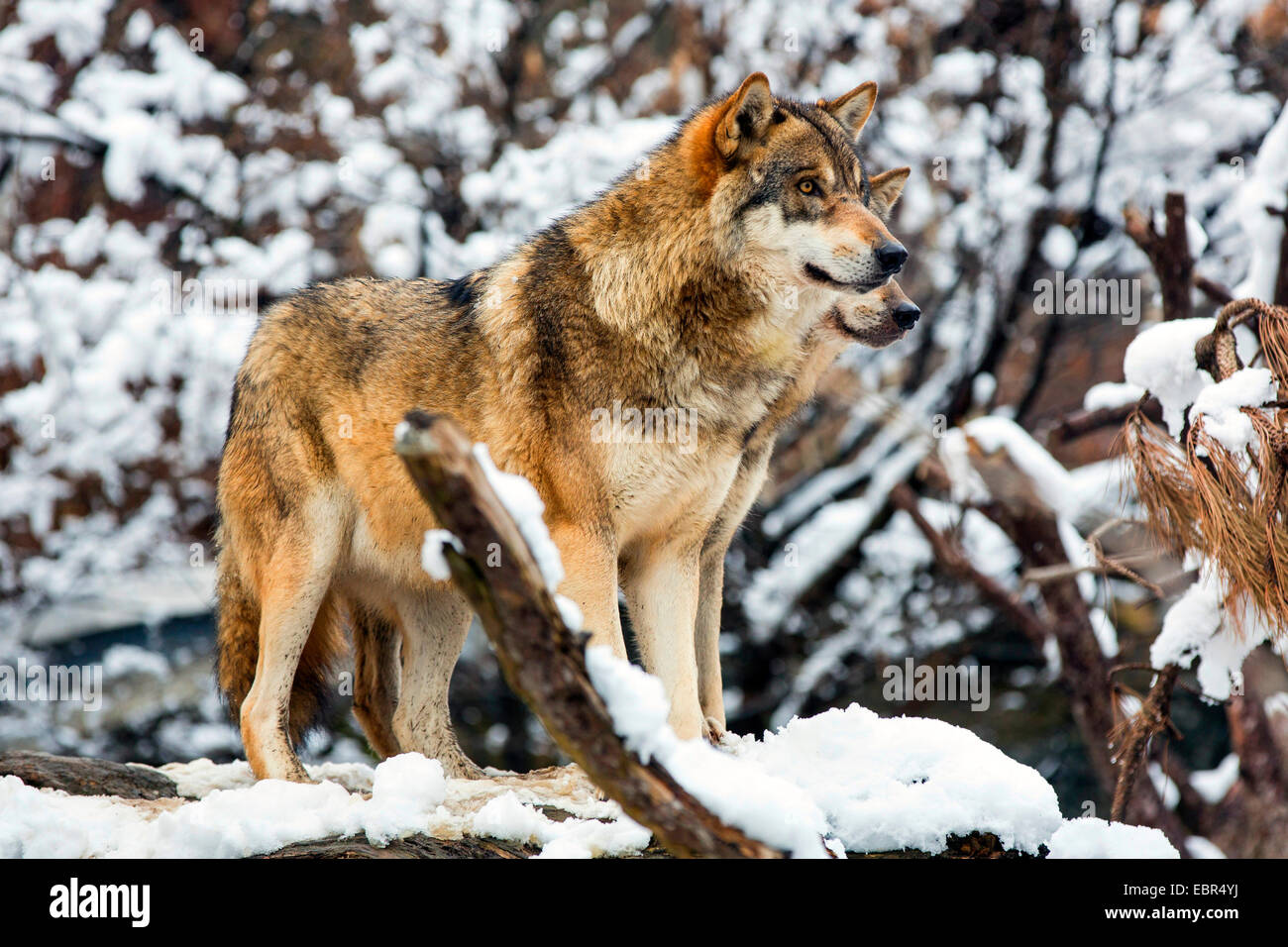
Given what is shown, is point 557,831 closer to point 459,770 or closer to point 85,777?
point 459,770

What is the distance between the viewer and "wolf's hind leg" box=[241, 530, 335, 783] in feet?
15.8

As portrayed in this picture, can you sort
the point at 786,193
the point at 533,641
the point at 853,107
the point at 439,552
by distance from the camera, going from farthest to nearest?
the point at 853,107, the point at 786,193, the point at 533,641, the point at 439,552

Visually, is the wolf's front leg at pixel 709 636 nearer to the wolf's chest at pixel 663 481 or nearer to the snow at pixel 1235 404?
the wolf's chest at pixel 663 481

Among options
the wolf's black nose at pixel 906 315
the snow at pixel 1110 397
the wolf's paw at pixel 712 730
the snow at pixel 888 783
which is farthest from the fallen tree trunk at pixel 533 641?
the snow at pixel 1110 397

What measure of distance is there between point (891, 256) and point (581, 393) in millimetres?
1241

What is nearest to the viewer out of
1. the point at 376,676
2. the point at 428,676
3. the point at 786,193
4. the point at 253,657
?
the point at 786,193

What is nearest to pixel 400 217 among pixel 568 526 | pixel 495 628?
pixel 568 526

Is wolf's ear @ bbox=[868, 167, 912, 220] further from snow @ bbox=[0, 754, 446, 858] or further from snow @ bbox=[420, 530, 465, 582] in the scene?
snow @ bbox=[420, 530, 465, 582]

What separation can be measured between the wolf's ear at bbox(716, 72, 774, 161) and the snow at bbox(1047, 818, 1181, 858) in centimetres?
267

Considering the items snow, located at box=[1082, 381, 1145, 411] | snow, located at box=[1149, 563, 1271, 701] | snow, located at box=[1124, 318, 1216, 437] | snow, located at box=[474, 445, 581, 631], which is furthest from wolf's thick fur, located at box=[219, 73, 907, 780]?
snow, located at box=[1082, 381, 1145, 411]

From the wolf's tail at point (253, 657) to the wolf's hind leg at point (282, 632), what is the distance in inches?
15.0

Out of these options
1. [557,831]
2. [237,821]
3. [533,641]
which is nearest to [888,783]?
[557,831]

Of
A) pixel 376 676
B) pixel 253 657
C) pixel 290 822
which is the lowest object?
pixel 290 822

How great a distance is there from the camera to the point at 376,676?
561 cm
